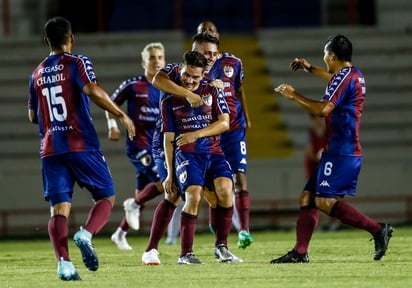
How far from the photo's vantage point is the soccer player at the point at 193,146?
10.5 m

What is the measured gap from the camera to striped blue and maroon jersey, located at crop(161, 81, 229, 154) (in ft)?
34.9

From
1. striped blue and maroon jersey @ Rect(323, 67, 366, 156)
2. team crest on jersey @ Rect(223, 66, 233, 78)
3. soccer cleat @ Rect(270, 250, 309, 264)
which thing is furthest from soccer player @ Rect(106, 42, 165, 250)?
striped blue and maroon jersey @ Rect(323, 67, 366, 156)

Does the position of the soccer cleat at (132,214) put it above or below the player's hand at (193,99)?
below

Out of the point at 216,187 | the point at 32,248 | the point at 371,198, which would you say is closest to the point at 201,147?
the point at 216,187

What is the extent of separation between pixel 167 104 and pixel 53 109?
1.48m

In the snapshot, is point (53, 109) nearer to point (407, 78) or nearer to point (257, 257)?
point (257, 257)

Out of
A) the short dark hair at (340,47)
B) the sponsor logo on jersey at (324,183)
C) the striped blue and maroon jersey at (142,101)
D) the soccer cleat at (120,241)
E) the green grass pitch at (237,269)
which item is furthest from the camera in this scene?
the striped blue and maroon jersey at (142,101)

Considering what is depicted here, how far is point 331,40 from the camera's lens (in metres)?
10.8

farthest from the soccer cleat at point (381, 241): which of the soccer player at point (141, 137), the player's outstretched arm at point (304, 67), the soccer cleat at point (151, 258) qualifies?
the soccer player at point (141, 137)

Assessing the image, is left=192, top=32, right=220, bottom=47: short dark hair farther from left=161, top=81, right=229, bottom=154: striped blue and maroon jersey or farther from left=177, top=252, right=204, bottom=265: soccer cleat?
left=177, top=252, right=204, bottom=265: soccer cleat

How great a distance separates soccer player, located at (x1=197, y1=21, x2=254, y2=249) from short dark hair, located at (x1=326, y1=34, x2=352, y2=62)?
1896mm

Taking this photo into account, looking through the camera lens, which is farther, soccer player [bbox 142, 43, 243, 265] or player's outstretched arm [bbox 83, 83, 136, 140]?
soccer player [bbox 142, 43, 243, 265]

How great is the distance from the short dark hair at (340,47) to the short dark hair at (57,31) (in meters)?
2.50

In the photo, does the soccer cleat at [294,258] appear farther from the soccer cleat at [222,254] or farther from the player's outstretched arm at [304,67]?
the player's outstretched arm at [304,67]
